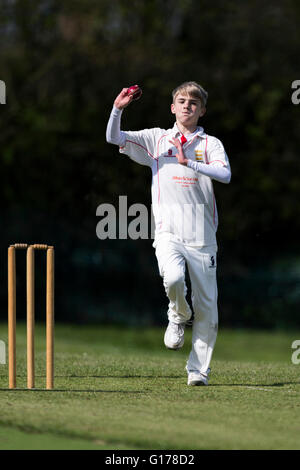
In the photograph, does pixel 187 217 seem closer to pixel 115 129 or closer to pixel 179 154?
pixel 179 154

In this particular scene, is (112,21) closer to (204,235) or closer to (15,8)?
(15,8)

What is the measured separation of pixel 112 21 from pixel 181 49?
1.94m

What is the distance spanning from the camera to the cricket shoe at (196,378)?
7031 millimetres

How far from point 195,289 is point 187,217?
0.54 meters

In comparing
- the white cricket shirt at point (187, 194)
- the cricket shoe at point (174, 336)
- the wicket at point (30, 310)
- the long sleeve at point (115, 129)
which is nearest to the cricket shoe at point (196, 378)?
the cricket shoe at point (174, 336)

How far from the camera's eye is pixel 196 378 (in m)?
7.03

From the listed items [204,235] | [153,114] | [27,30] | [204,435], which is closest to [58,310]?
[153,114]

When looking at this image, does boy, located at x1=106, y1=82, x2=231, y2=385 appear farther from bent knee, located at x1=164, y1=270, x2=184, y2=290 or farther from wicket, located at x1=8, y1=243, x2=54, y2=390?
wicket, located at x1=8, y1=243, x2=54, y2=390

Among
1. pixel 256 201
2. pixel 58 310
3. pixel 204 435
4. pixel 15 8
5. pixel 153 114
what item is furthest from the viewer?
pixel 15 8

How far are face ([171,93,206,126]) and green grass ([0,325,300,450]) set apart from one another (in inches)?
78.1

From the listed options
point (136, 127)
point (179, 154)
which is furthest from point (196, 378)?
point (136, 127)

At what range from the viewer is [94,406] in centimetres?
596

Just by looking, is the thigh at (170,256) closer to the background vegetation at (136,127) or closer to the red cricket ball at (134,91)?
the red cricket ball at (134,91)

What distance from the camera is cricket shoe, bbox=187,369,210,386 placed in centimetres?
703
